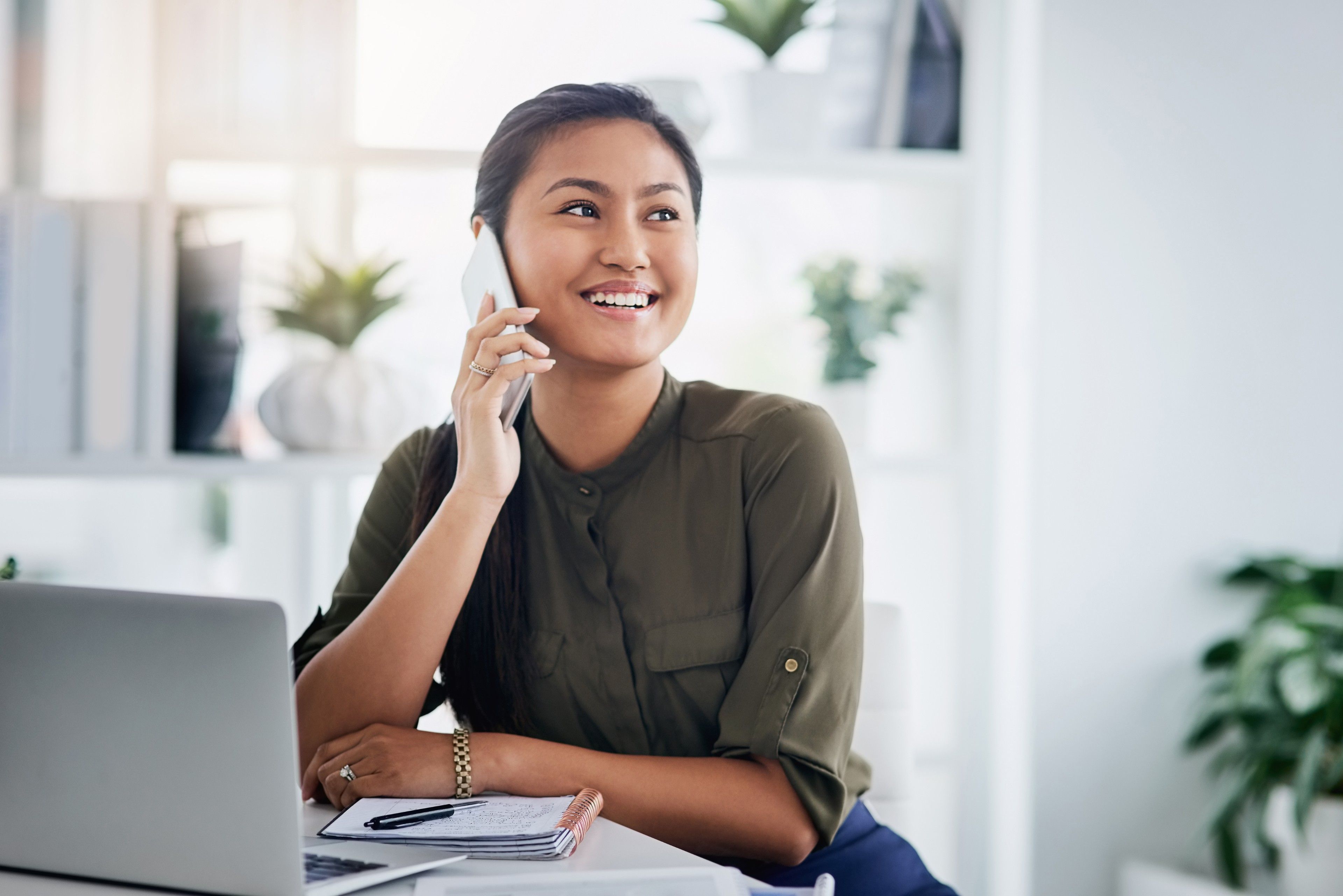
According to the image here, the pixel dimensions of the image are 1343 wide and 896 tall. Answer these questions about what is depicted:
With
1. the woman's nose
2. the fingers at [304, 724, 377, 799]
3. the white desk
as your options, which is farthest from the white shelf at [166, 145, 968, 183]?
the white desk

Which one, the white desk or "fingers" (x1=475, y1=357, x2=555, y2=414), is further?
"fingers" (x1=475, y1=357, x2=555, y2=414)

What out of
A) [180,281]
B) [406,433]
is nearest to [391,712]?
[406,433]

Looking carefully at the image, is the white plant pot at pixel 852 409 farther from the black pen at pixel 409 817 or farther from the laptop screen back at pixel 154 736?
the laptop screen back at pixel 154 736

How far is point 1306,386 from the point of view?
2363mm

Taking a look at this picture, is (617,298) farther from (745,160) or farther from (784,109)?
(784,109)

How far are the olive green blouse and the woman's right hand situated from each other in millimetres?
110

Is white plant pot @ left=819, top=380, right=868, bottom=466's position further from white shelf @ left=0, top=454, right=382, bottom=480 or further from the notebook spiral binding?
the notebook spiral binding

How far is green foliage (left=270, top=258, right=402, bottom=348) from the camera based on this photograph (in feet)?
6.12

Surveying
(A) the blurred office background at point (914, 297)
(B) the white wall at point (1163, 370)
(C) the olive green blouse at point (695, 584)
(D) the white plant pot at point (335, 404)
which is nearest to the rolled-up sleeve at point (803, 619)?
(C) the olive green blouse at point (695, 584)

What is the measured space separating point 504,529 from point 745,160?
2.85ft

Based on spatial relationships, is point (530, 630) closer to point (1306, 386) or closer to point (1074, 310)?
point (1074, 310)

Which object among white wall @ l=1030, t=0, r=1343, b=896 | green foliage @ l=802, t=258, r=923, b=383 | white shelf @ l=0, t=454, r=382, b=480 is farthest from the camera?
white wall @ l=1030, t=0, r=1343, b=896

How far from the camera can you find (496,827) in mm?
883

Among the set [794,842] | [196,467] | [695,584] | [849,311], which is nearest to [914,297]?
[849,311]
